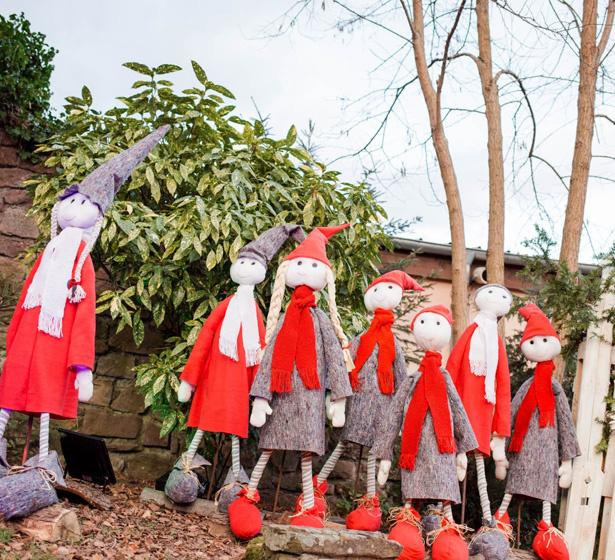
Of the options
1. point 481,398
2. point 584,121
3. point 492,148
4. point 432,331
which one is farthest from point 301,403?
point 584,121

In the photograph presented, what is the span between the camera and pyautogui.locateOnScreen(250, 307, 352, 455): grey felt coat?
15.1 feet

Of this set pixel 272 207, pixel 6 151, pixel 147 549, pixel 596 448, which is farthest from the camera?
pixel 6 151

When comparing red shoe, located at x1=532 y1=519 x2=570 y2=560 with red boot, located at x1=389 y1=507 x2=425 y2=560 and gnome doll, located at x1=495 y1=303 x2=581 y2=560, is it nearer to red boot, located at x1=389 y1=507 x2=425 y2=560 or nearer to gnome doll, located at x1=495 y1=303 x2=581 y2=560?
gnome doll, located at x1=495 y1=303 x2=581 y2=560

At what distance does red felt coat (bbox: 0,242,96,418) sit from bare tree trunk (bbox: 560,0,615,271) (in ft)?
11.3

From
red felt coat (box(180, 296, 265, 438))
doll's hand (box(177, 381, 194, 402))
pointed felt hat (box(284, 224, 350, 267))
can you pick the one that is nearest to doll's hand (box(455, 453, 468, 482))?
red felt coat (box(180, 296, 265, 438))

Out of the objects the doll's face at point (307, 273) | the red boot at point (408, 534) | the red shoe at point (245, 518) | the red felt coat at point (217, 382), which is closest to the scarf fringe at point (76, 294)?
the red felt coat at point (217, 382)

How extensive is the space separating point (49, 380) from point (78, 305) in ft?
1.43

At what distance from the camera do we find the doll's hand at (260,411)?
455 centimetres

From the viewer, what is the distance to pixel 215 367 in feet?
16.0

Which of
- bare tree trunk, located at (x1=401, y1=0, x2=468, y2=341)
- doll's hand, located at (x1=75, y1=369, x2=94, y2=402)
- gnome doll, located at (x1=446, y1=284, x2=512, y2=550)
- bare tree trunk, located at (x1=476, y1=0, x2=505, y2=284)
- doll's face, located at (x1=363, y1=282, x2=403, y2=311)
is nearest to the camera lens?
doll's hand, located at (x1=75, y1=369, x2=94, y2=402)

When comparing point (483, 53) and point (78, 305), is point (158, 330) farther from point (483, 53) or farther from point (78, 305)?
point (483, 53)

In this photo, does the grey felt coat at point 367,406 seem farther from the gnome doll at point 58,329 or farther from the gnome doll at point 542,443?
the gnome doll at point 58,329

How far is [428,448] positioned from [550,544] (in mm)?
1054

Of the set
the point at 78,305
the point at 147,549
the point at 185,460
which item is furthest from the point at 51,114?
the point at 147,549
